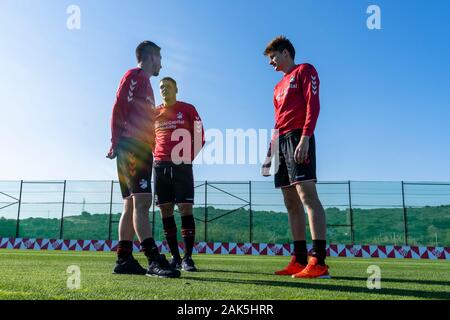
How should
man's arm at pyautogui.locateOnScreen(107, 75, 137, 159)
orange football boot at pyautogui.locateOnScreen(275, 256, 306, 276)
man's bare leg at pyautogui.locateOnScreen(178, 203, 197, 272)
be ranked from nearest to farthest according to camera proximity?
1. man's arm at pyautogui.locateOnScreen(107, 75, 137, 159)
2. orange football boot at pyautogui.locateOnScreen(275, 256, 306, 276)
3. man's bare leg at pyautogui.locateOnScreen(178, 203, 197, 272)

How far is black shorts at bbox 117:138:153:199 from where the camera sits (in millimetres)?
3734

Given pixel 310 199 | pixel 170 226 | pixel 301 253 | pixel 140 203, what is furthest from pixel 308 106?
pixel 170 226

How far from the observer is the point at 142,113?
398 centimetres

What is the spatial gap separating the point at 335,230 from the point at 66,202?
16.2m

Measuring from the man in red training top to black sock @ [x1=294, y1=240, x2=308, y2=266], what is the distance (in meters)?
1.40

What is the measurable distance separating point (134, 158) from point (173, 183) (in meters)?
1.26

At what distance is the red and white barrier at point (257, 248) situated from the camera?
15.6m

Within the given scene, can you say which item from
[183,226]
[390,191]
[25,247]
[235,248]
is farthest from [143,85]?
[390,191]

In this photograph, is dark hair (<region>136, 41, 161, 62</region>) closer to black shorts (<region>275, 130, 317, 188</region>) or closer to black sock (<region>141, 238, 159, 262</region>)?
black shorts (<region>275, 130, 317, 188</region>)

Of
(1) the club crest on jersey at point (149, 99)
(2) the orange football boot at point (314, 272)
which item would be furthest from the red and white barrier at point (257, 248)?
(2) the orange football boot at point (314, 272)

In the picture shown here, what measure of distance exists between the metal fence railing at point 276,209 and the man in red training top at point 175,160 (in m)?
14.5

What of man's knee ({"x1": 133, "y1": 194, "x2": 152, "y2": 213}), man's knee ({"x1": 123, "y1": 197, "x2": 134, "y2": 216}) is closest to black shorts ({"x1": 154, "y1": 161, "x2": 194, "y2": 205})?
man's knee ({"x1": 123, "y1": 197, "x2": 134, "y2": 216})

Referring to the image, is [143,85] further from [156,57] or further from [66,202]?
[66,202]

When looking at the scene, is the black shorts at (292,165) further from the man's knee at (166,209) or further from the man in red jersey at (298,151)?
the man's knee at (166,209)
